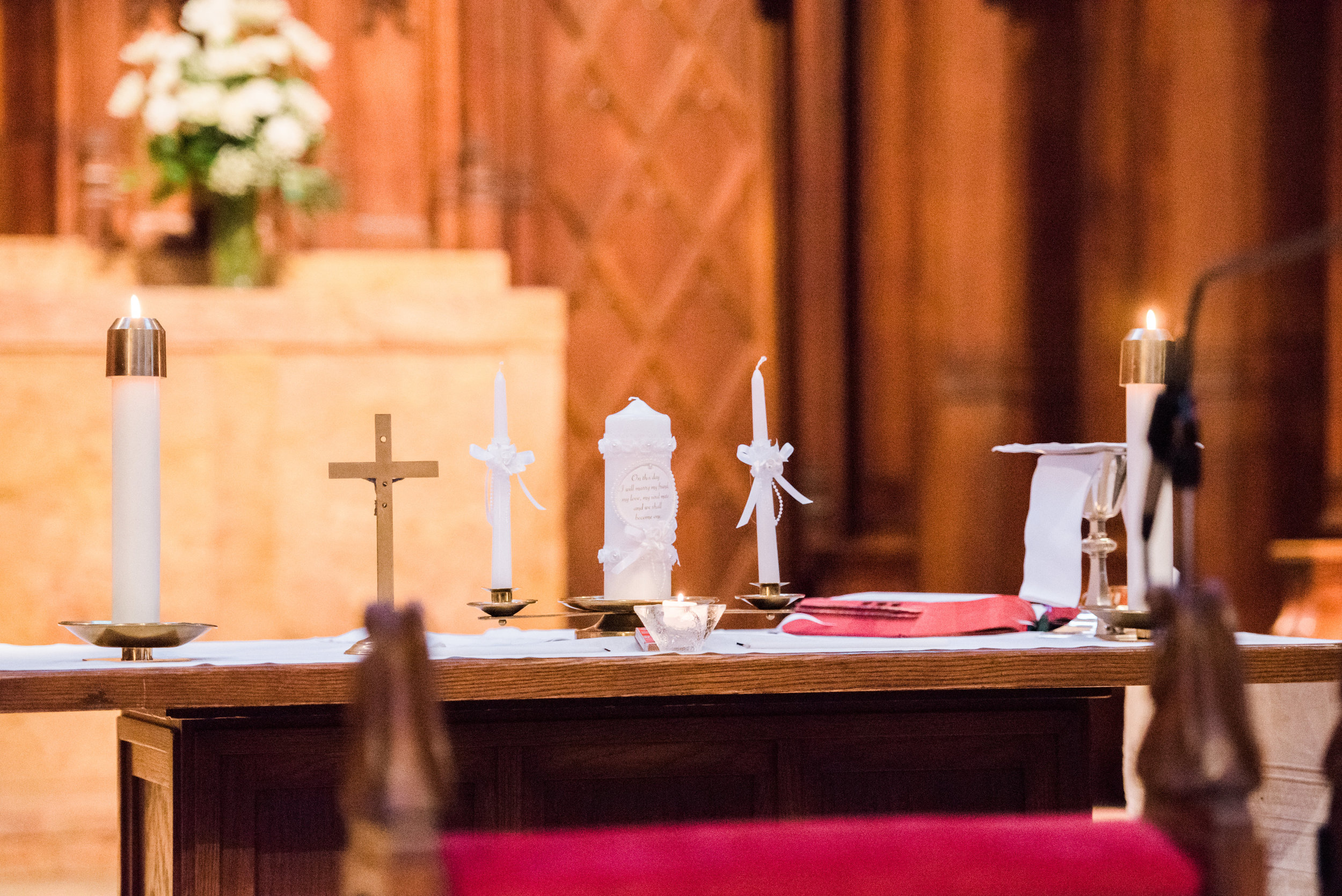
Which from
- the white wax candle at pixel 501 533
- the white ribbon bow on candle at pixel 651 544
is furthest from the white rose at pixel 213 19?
the white ribbon bow on candle at pixel 651 544

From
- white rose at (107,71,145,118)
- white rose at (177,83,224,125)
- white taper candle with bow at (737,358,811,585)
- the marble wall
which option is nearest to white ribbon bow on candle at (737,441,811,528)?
white taper candle with bow at (737,358,811,585)

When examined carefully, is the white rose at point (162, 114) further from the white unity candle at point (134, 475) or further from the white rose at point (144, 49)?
the white unity candle at point (134, 475)

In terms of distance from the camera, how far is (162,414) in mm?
3730

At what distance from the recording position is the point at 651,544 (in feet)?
6.09

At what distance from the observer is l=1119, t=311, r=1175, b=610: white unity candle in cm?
179

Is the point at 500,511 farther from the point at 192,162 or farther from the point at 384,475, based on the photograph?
the point at 192,162

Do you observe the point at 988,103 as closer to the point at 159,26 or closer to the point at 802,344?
the point at 802,344

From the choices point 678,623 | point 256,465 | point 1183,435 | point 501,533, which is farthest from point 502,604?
point 256,465

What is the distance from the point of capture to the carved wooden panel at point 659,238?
15.6 ft

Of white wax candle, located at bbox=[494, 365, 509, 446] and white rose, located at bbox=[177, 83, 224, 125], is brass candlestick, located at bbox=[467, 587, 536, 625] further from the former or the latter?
white rose, located at bbox=[177, 83, 224, 125]

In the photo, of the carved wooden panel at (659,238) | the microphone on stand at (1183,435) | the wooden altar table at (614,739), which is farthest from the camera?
the carved wooden panel at (659,238)

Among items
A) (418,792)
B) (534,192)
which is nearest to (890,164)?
(534,192)

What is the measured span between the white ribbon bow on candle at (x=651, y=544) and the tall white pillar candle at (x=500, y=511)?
5.8 inches

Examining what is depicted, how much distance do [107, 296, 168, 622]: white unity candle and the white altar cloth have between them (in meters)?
0.09
